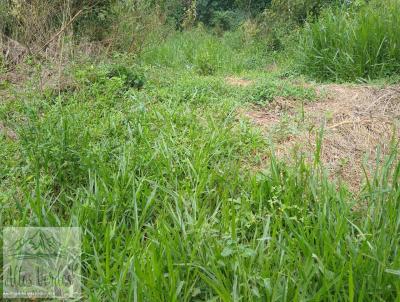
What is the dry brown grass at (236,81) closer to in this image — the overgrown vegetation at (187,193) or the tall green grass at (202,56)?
the overgrown vegetation at (187,193)

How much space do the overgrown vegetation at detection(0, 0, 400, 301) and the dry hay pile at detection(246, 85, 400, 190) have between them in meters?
0.14

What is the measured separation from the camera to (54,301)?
1.81 metres

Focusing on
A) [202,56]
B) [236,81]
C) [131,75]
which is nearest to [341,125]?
[236,81]

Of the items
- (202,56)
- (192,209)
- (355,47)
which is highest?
(355,47)

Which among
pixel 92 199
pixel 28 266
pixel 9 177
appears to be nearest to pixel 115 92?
pixel 9 177

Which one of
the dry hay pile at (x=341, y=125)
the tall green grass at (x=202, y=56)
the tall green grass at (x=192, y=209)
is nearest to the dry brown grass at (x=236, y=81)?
the tall green grass at (x=202, y=56)

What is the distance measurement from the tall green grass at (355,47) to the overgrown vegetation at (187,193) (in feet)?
0.29

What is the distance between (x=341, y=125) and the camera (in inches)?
132

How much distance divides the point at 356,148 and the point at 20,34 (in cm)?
452

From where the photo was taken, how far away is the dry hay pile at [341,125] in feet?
9.39

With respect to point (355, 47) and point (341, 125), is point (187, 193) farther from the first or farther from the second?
point (355, 47)

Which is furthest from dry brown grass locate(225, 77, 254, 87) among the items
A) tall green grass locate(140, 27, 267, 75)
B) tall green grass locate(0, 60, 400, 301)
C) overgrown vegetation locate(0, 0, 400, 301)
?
tall green grass locate(0, 60, 400, 301)

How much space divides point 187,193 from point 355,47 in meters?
3.55

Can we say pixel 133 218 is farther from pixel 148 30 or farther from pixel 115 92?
pixel 148 30
